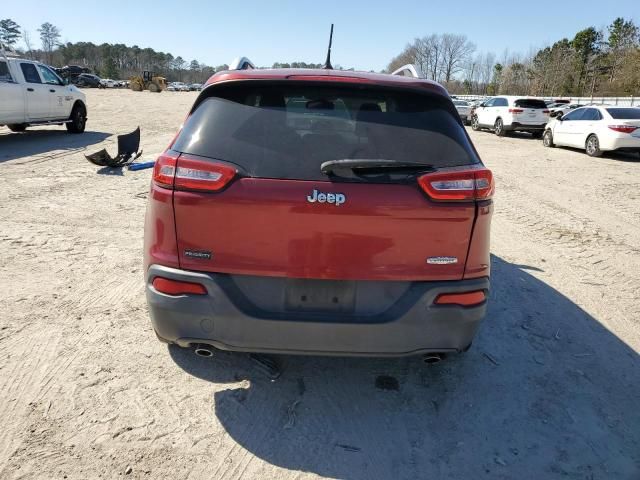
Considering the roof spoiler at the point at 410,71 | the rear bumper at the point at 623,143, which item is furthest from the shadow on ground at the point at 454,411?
the rear bumper at the point at 623,143

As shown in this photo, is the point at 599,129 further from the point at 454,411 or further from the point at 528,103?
the point at 454,411

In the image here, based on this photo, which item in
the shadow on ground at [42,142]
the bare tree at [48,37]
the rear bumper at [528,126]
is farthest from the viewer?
the bare tree at [48,37]

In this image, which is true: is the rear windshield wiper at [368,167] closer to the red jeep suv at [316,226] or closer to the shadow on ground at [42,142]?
the red jeep suv at [316,226]

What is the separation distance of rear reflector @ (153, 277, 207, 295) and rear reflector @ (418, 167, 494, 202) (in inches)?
49.1

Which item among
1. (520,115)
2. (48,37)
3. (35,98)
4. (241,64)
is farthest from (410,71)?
(48,37)

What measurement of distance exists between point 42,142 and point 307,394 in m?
13.4

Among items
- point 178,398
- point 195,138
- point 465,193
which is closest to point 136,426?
point 178,398

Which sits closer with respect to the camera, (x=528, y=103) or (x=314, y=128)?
(x=314, y=128)

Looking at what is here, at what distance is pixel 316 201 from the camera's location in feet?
7.57

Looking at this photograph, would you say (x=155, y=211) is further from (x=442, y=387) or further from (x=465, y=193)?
(x=442, y=387)

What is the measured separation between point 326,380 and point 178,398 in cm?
93

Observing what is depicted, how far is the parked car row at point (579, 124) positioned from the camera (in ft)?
45.1

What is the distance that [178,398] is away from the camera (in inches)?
111

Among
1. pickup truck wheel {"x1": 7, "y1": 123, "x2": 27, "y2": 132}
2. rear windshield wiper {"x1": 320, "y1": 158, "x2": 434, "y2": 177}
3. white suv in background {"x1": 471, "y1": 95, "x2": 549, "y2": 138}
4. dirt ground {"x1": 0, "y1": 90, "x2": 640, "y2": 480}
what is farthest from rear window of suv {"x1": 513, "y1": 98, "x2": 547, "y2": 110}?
rear windshield wiper {"x1": 320, "y1": 158, "x2": 434, "y2": 177}
